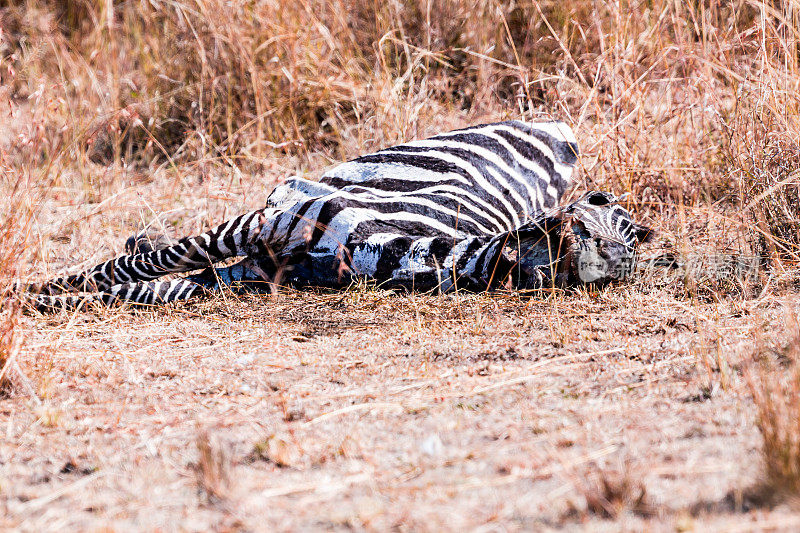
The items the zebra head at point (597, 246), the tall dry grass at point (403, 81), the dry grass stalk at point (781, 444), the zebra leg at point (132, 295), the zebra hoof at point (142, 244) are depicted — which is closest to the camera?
Result: the dry grass stalk at point (781, 444)

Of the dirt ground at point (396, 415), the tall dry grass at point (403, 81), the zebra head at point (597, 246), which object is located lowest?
the dirt ground at point (396, 415)

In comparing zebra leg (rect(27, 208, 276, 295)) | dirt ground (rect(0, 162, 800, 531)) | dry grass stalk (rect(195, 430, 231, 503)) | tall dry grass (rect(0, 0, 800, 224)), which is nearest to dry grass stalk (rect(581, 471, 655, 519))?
dirt ground (rect(0, 162, 800, 531))

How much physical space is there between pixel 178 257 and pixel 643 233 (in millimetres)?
1849

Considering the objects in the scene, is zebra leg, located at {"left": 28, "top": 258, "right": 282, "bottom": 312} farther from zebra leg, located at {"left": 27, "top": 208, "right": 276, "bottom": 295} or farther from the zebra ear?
the zebra ear

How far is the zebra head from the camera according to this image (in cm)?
276

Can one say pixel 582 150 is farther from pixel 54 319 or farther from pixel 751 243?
pixel 54 319

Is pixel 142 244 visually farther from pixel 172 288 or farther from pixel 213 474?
pixel 213 474

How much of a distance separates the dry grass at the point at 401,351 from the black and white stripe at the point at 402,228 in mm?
129

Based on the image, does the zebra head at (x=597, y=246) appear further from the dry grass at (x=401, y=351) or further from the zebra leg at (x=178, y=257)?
the zebra leg at (x=178, y=257)

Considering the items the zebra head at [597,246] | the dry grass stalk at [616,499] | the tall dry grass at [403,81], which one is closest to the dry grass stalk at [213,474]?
the dry grass stalk at [616,499]

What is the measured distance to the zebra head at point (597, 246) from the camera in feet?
9.04

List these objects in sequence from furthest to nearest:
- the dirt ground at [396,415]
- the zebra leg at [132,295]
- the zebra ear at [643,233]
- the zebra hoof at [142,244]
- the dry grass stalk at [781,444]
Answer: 1. the zebra hoof at [142,244]
2. the zebra ear at [643,233]
3. the zebra leg at [132,295]
4. the dirt ground at [396,415]
5. the dry grass stalk at [781,444]

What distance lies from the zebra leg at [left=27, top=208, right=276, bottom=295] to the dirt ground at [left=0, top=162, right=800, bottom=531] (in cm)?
25

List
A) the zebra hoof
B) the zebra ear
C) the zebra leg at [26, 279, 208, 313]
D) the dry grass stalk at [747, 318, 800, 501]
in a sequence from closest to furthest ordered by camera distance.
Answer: the dry grass stalk at [747, 318, 800, 501]
the zebra leg at [26, 279, 208, 313]
the zebra ear
the zebra hoof
